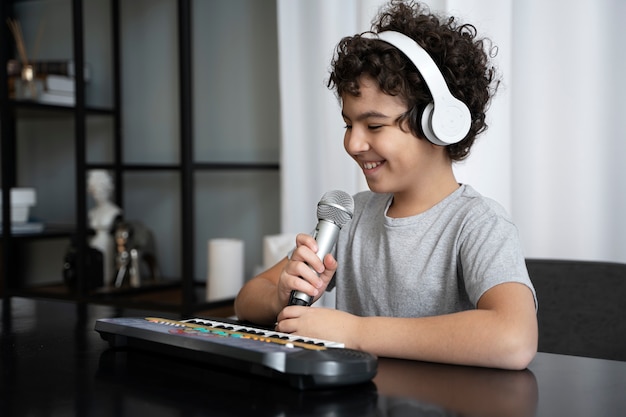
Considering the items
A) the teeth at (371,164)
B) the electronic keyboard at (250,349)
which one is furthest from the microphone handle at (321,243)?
the teeth at (371,164)

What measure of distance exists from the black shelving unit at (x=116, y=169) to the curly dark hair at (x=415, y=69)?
132 centimetres

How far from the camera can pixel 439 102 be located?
119 cm

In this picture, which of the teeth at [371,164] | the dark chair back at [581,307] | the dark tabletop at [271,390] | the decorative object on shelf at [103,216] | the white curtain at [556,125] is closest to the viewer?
the dark tabletop at [271,390]

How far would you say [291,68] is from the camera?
2.57m

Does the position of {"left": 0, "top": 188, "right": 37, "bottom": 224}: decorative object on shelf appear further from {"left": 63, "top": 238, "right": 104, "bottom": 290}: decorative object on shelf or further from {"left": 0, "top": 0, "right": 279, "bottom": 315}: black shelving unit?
{"left": 63, "top": 238, "right": 104, "bottom": 290}: decorative object on shelf

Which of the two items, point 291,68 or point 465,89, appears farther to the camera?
point 291,68

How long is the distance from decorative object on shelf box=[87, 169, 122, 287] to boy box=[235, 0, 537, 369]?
1865 millimetres

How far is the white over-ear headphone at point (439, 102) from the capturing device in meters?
1.19

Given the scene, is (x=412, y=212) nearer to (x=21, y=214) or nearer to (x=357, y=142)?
(x=357, y=142)

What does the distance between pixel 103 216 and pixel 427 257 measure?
2.13m

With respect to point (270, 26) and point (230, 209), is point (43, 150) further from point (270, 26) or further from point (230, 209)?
point (270, 26)

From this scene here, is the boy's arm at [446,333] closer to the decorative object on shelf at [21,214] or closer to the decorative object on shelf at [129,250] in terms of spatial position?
the decorative object on shelf at [129,250]

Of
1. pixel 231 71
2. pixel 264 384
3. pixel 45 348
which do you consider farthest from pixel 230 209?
pixel 264 384

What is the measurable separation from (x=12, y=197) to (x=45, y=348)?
240cm
